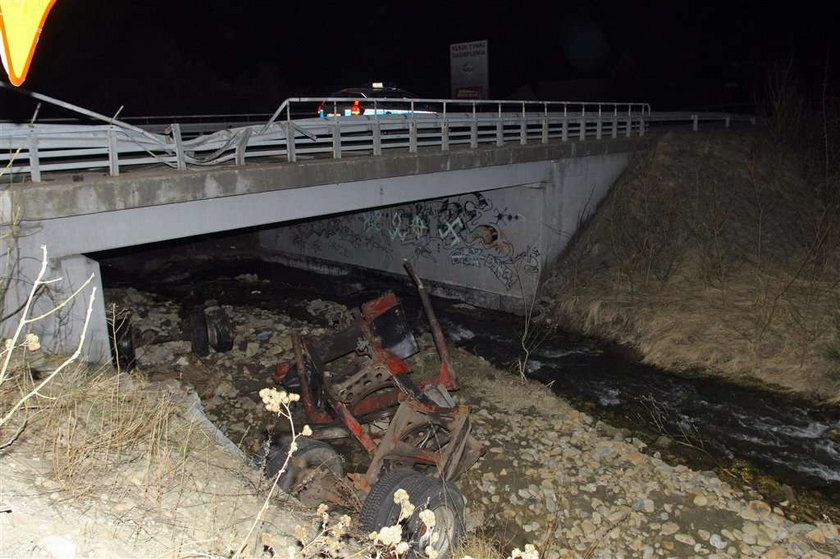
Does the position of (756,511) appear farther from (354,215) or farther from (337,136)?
(354,215)

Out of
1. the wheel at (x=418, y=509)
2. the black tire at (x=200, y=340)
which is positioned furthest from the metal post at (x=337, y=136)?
the wheel at (x=418, y=509)

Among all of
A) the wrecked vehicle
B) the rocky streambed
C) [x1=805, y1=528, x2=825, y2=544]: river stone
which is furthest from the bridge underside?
[x1=805, y1=528, x2=825, y2=544]: river stone

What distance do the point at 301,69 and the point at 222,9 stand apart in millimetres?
7314

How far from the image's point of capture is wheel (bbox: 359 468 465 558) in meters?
6.23

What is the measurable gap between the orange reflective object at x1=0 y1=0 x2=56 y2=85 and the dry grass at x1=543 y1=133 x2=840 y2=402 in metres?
13.3

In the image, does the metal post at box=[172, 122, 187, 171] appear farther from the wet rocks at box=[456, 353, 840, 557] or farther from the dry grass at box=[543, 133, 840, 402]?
the dry grass at box=[543, 133, 840, 402]

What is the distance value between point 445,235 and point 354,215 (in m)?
4.14

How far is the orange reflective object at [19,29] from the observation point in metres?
3.76

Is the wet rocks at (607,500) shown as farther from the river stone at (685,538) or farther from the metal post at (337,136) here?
the metal post at (337,136)

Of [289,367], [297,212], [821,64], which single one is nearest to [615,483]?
[289,367]

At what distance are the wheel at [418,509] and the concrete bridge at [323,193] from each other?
4.41 metres

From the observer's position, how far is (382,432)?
28.0ft

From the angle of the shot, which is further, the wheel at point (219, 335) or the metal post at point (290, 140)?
the wheel at point (219, 335)

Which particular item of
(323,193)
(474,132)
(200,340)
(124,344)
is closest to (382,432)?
(323,193)
